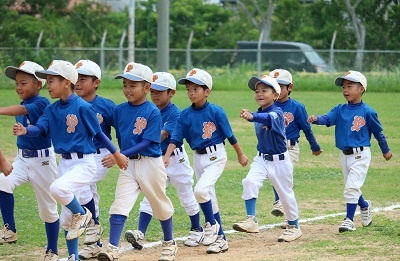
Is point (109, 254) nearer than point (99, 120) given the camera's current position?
Yes

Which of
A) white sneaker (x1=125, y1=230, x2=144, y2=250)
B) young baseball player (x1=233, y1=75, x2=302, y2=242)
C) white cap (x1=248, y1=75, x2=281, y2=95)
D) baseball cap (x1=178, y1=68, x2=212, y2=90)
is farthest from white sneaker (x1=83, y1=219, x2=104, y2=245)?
white cap (x1=248, y1=75, x2=281, y2=95)

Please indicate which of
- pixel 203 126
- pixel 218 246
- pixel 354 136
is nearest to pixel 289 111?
pixel 354 136

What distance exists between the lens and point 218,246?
8102 millimetres

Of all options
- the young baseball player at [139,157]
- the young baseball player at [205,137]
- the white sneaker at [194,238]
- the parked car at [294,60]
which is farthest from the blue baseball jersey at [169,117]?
the parked car at [294,60]

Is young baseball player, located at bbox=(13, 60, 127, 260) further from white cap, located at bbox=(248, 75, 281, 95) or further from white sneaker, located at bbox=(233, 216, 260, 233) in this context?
white cap, located at bbox=(248, 75, 281, 95)

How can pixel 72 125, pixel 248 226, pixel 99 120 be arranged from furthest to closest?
1. pixel 248 226
2. pixel 99 120
3. pixel 72 125

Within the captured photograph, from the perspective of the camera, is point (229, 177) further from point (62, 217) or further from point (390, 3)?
point (390, 3)

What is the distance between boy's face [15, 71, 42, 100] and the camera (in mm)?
7941

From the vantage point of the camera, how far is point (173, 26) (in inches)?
1660

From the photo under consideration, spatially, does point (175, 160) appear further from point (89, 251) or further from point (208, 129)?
point (89, 251)

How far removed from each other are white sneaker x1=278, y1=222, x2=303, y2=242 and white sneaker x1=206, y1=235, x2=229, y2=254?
0.71m

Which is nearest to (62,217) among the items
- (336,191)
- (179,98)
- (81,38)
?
(336,191)

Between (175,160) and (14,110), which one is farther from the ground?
(14,110)

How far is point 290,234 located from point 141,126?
2.21 m
